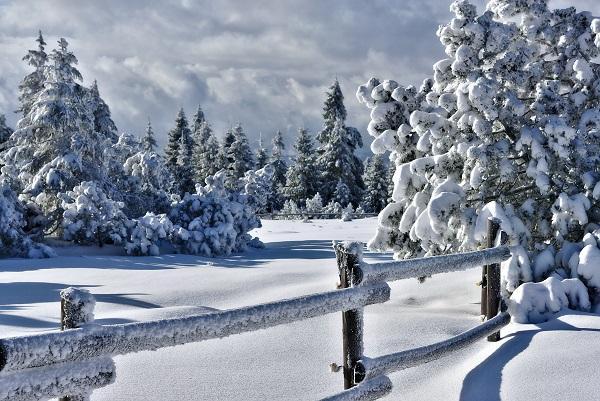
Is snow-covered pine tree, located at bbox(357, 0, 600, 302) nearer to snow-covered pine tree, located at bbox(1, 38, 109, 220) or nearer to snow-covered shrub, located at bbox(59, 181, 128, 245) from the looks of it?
snow-covered shrub, located at bbox(59, 181, 128, 245)

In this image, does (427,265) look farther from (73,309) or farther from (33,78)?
(33,78)

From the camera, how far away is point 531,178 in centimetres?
740

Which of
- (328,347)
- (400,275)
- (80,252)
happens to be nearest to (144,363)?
(328,347)

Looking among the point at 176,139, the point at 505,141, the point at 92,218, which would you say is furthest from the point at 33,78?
the point at 505,141

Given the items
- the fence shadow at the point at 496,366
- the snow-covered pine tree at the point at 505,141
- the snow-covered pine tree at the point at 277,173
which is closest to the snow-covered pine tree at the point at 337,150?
the snow-covered pine tree at the point at 277,173

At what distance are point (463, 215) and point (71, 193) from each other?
1612 centimetres

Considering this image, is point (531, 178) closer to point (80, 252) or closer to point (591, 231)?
point (591, 231)

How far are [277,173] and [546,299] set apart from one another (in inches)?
2281

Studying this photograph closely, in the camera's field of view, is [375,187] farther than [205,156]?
No

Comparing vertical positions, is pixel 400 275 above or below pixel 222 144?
below

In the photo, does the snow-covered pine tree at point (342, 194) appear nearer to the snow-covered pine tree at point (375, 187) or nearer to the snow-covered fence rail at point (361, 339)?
the snow-covered pine tree at point (375, 187)

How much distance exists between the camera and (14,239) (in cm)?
1711

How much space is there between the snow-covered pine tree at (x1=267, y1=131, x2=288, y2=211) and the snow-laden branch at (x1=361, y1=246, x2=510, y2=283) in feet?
172

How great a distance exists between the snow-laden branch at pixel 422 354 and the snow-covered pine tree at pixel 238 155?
53779mm
